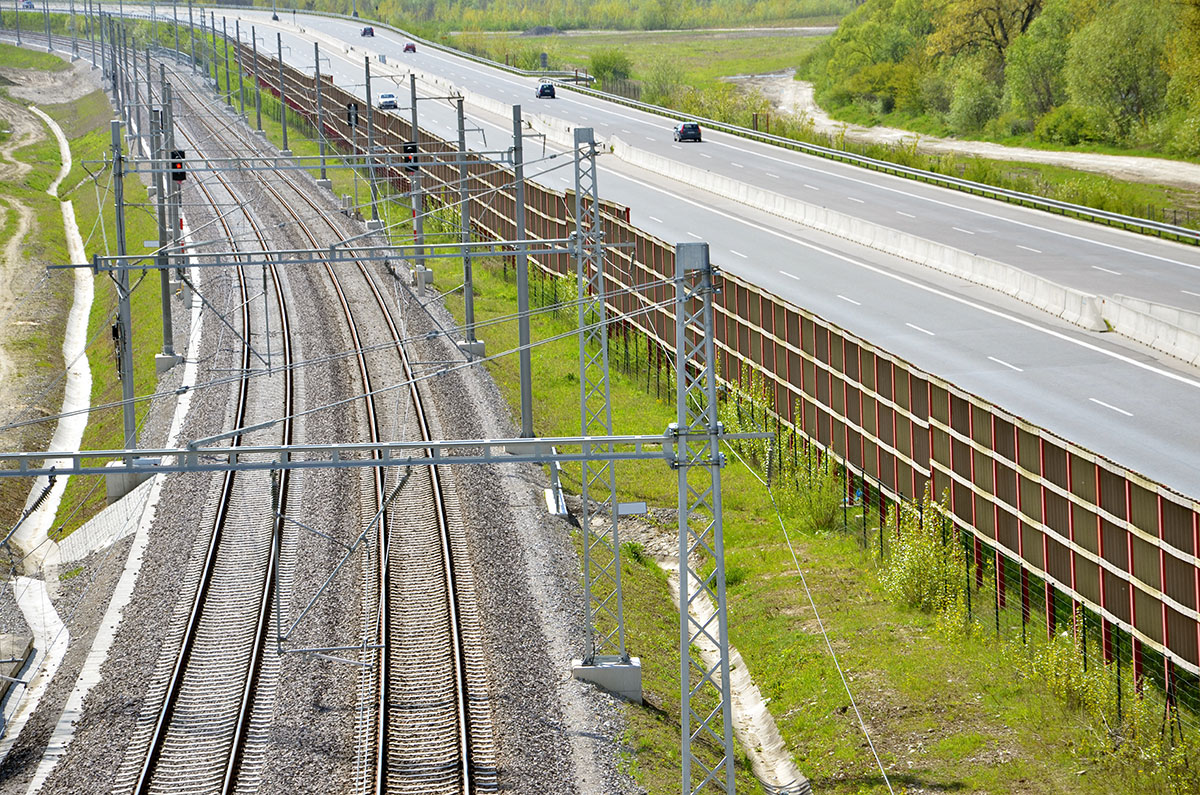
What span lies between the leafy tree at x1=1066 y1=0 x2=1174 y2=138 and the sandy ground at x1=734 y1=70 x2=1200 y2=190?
11.4 ft

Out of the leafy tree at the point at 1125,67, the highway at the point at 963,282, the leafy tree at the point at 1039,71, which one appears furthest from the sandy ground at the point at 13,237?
the leafy tree at the point at 1039,71

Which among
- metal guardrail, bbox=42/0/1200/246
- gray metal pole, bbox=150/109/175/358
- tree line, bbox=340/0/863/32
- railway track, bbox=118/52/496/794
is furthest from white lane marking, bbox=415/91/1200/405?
tree line, bbox=340/0/863/32

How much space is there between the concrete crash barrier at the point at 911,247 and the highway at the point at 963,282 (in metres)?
0.41

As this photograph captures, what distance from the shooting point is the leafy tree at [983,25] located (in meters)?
91.8

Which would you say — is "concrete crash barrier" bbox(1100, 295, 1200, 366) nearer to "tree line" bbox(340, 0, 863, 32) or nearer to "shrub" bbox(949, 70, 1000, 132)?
"shrub" bbox(949, 70, 1000, 132)

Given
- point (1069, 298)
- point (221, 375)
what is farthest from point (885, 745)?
point (221, 375)

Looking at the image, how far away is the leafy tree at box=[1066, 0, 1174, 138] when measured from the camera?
7300cm

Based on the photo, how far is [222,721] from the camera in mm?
18828

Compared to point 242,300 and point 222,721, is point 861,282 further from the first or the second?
point 222,721

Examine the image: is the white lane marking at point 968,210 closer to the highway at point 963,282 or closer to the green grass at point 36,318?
the highway at point 963,282

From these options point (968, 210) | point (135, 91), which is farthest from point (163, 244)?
point (135, 91)

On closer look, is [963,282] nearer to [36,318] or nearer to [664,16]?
[36,318]

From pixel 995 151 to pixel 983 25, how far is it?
1954cm

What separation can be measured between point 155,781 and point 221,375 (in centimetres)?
2149
